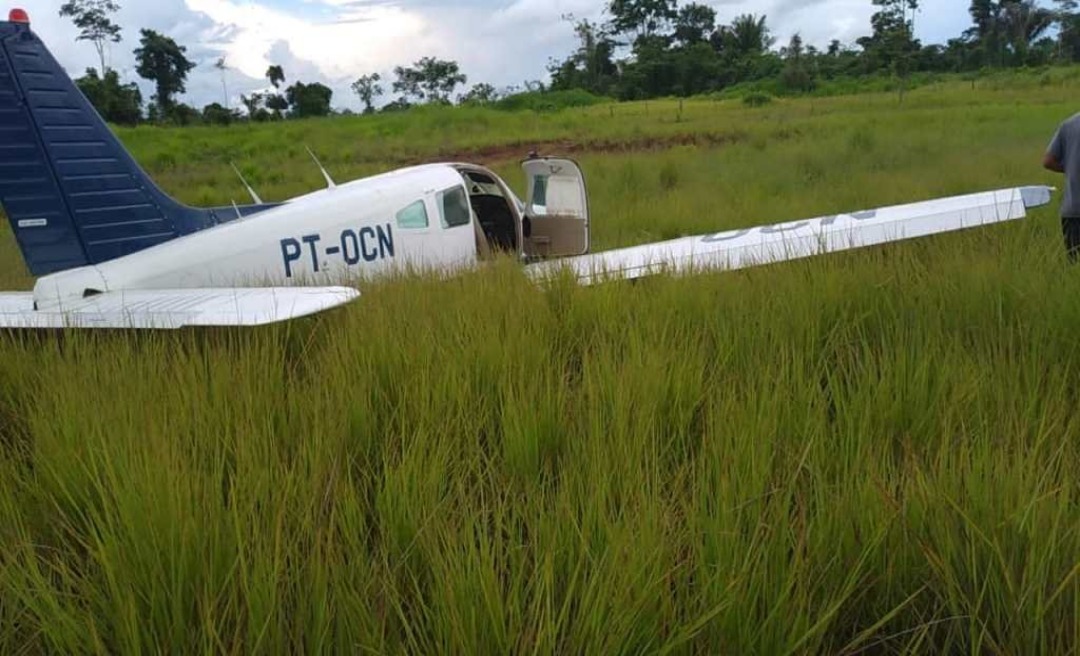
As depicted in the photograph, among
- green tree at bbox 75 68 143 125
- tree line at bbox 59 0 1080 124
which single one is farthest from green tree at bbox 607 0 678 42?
green tree at bbox 75 68 143 125

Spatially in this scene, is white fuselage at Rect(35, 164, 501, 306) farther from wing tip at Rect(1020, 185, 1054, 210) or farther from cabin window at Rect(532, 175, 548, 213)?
wing tip at Rect(1020, 185, 1054, 210)

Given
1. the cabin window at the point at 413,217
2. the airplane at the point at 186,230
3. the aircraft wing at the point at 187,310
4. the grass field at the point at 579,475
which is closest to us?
the grass field at the point at 579,475

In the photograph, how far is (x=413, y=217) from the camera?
236 inches

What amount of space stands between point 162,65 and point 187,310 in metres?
73.9

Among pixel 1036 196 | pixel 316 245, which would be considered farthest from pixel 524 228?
pixel 1036 196

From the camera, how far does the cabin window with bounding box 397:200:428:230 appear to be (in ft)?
19.5

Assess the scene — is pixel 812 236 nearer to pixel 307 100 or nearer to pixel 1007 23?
pixel 307 100

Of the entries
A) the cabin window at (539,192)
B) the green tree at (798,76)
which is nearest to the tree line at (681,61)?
the green tree at (798,76)

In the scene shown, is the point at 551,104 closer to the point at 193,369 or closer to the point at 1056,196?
the point at 1056,196

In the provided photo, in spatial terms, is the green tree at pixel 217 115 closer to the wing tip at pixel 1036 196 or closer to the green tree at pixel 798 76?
the green tree at pixel 798 76

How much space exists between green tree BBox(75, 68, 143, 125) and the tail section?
5184 centimetres

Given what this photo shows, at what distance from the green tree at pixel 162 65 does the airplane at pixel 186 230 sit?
2623 inches

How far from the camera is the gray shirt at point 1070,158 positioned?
16.6 ft

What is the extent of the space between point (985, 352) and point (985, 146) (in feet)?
48.7
